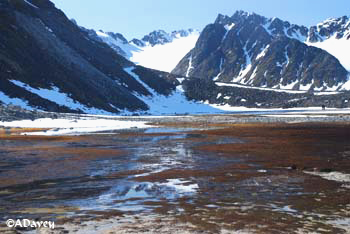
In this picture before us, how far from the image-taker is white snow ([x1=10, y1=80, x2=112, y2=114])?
11406 cm

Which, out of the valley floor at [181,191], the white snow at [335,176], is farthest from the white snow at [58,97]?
the white snow at [335,176]

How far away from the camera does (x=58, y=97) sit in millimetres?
121188

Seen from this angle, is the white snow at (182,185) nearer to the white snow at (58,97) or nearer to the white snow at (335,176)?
the white snow at (335,176)

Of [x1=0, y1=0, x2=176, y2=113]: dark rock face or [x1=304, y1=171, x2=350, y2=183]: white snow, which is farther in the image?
[x1=0, y1=0, x2=176, y2=113]: dark rock face

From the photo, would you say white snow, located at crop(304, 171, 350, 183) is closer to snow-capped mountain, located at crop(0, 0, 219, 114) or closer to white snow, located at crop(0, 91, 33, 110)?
white snow, located at crop(0, 91, 33, 110)

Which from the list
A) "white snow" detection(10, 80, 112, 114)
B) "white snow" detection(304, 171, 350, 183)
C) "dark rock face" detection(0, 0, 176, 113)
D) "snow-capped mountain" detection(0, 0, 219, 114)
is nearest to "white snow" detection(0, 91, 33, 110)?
"snow-capped mountain" detection(0, 0, 219, 114)

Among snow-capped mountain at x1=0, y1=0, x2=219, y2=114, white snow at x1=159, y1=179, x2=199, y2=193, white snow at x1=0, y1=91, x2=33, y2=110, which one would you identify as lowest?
white snow at x1=159, y1=179, x2=199, y2=193

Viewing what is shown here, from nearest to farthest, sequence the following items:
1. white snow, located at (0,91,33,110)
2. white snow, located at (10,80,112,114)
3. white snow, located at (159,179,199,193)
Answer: white snow, located at (159,179,199,193) → white snow, located at (0,91,33,110) → white snow, located at (10,80,112,114)

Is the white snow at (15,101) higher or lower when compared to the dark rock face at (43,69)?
lower

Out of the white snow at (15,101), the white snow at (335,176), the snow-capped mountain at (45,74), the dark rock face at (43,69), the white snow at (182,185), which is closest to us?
the white snow at (182,185)

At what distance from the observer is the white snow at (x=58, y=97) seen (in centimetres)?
11406

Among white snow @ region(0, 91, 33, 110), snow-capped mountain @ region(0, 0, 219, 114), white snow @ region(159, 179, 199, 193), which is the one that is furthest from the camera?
snow-capped mountain @ region(0, 0, 219, 114)

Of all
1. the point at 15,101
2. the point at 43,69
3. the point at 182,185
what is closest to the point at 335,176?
the point at 182,185

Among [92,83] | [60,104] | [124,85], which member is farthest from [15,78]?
[124,85]
